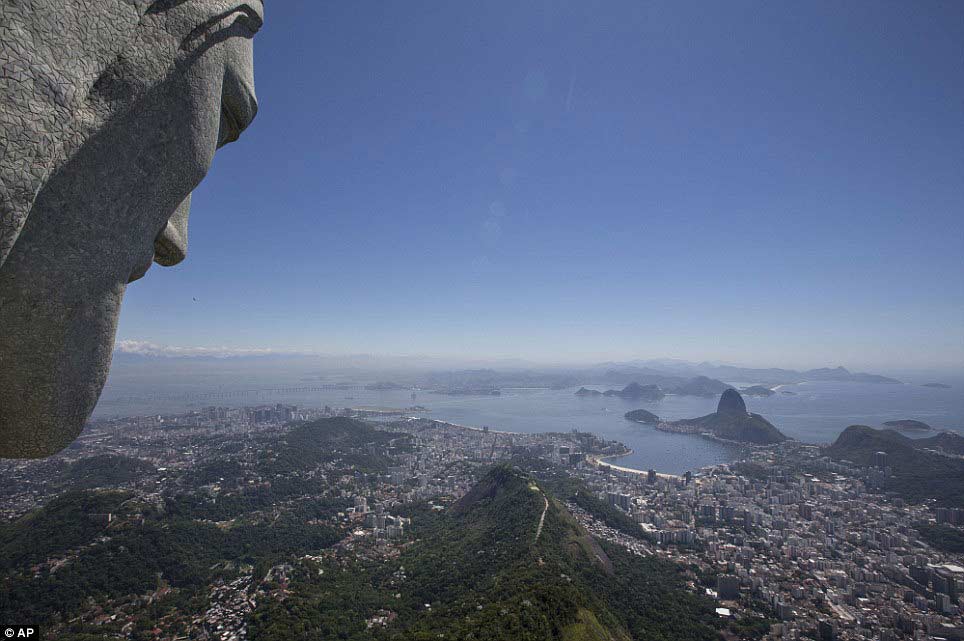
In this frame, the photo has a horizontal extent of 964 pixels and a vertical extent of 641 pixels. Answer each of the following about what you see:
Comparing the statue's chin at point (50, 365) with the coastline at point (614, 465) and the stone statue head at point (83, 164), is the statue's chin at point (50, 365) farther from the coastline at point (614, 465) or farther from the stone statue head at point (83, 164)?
the coastline at point (614, 465)

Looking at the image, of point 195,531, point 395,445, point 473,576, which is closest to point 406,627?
A: point 473,576

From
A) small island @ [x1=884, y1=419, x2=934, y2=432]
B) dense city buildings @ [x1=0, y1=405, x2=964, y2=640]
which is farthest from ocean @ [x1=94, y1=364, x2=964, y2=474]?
dense city buildings @ [x1=0, y1=405, x2=964, y2=640]

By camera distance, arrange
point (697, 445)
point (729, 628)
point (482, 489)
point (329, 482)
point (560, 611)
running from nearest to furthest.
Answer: point (560, 611) < point (729, 628) < point (482, 489) < point (329, 482) < point (697, 445)

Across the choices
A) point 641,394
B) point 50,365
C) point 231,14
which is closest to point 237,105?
point 231,14

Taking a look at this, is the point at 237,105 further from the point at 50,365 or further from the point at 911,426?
the point at 911,426

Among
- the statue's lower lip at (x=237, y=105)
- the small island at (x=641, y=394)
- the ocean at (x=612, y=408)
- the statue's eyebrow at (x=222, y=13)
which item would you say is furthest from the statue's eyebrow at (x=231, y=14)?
the small island at (x=641, y=394)

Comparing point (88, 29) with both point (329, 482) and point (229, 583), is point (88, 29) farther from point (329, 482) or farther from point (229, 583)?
point (329, 482)

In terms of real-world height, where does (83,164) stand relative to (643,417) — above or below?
above
